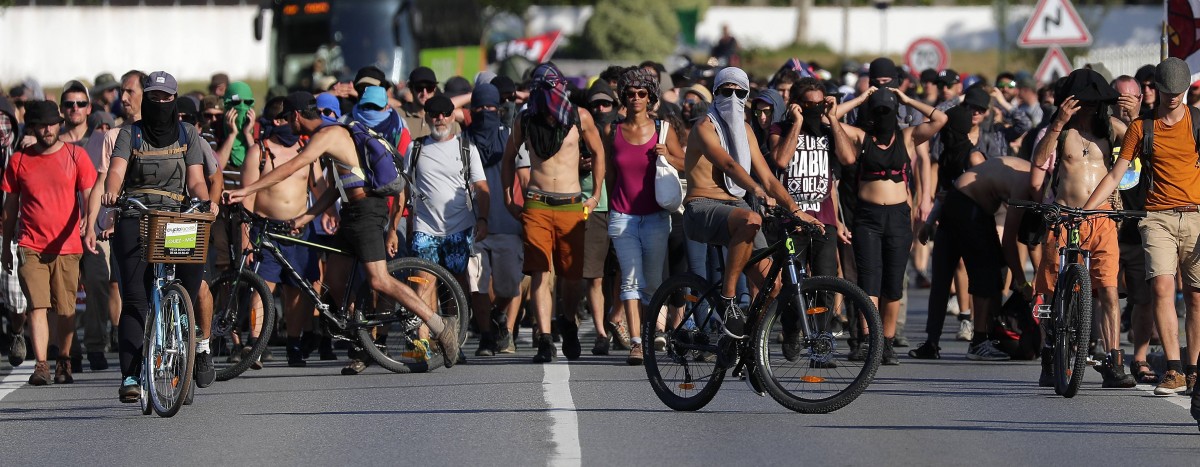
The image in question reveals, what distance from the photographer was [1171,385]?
11508 mm

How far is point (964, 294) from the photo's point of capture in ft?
52.0

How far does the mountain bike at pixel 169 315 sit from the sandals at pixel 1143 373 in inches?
213

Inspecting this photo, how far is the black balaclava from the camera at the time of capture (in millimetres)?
11719

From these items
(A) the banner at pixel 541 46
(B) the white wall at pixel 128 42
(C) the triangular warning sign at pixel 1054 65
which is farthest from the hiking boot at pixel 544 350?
(B) the white wall at pixel 128 42

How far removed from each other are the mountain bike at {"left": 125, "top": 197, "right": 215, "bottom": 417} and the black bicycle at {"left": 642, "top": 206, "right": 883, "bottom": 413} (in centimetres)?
241

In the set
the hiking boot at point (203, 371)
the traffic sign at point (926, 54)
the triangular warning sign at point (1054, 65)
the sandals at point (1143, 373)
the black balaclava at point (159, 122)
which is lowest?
the hiking boot at point (203, 371)

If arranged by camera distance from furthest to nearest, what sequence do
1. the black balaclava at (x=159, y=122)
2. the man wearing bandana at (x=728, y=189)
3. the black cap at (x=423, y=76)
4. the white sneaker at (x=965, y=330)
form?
the white sneaker at (x=965, y=330) → the black cap at (x=423, y=76) → the black balaclava at (x=159, y=122) → the man wearing bandana at (x=728, y=189)

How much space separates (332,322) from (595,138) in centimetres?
206

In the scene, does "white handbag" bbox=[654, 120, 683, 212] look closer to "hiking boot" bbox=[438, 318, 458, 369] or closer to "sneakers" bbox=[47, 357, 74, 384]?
"hiking boot" bbox=[438, 318, 458, 369]

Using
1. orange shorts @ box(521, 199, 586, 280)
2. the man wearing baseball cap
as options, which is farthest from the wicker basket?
the man wearing baseball cap

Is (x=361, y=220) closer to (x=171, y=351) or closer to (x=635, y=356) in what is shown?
(x=635, y=356)

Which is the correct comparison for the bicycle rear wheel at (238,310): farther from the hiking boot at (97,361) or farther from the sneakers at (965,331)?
the sneakers at (965,331)


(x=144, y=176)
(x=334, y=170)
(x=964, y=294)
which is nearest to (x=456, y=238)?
(x=334, y=170)

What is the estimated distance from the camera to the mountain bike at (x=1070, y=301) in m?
11.2
